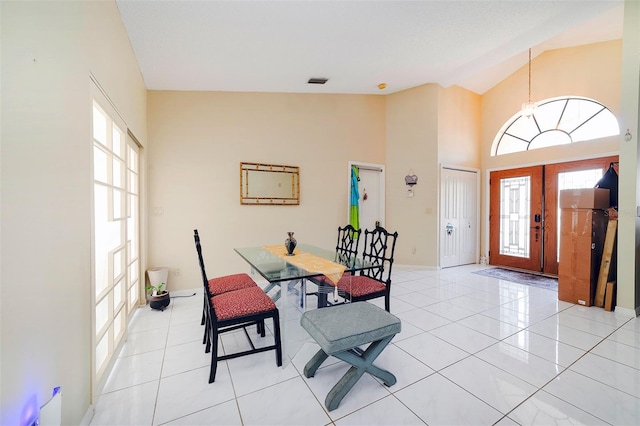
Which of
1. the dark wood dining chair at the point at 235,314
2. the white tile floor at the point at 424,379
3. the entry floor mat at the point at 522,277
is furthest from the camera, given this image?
the entry floor mat at the point at 522,277

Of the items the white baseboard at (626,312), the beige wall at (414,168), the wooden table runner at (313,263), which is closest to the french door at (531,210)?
the beige wall at (414,168)

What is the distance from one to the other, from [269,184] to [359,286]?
7.61ft

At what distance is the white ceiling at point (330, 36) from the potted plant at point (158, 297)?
261cm

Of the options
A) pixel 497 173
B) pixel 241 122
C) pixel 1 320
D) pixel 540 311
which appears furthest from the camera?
pixel 497 173

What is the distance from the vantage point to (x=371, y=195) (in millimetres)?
5266

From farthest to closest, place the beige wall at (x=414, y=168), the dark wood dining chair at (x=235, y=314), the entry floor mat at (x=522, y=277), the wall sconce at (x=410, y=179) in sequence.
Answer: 1. the wall sconce at (x=410, y=179)
2. the beige wall at (x=414, y=168)
3. the entry floor mat at (x=522, y=277)
4. the dark wood dining chair at (x=235, y=314)

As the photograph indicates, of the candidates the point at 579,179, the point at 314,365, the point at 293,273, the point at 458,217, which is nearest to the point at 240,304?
the point at 293,273

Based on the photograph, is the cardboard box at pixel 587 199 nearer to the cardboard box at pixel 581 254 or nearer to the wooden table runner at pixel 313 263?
the cardboard box at pixel 581 254

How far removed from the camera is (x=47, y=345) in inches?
44.2

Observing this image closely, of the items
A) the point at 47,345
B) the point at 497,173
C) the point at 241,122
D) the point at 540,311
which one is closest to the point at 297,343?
the point at 47,345

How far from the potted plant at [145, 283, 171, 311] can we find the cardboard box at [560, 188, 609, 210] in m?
5.24

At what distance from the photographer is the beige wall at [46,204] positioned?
919 mm

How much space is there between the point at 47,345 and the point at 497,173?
6.69m

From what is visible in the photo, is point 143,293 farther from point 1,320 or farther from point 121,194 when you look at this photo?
point 1,320
